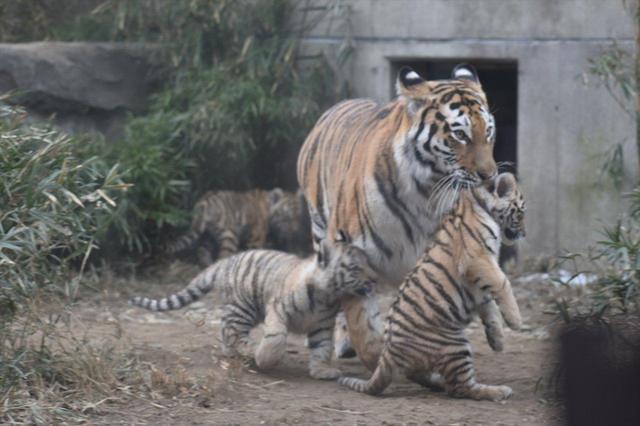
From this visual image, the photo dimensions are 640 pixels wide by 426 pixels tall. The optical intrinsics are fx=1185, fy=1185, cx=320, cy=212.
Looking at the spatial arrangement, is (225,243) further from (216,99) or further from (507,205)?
(507,205)

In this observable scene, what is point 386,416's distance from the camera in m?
5.20

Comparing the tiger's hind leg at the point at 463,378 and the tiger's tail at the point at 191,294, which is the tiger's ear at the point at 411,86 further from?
the tiger's tail at the point at 191,294

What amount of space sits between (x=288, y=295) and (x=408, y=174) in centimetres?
85

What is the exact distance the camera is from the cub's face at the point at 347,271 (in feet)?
19.0

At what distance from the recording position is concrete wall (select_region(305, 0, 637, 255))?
8.21m

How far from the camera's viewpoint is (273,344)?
584 cm

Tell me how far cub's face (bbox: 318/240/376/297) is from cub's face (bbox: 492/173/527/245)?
69 centimetres

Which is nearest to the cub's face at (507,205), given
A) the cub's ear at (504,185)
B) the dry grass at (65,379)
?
the cub's ear at (504,185)

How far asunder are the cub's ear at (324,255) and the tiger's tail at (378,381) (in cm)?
58

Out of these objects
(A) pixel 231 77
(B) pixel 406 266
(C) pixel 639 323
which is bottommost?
(B) pixel 406 266

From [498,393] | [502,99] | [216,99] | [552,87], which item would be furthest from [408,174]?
[502,99]

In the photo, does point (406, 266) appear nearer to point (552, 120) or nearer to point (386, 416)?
point (386, 416)

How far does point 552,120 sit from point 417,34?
3.98 ft

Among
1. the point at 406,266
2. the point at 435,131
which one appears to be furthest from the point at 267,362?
the point at 435,131
